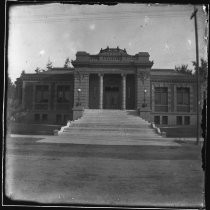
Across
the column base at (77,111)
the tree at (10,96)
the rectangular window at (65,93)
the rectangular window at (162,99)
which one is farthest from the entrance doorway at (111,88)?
the tree at (10,96)

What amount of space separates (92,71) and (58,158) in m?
12.1

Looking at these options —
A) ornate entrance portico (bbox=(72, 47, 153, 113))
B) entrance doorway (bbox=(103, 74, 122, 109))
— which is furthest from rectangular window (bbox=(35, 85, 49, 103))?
entrance doorway (bbox=(103, 74, 122, 109))

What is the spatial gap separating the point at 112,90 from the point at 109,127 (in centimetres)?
1222

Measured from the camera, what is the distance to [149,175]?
27.5ft

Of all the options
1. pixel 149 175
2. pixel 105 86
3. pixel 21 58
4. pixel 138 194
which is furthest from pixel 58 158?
pixel 105 86

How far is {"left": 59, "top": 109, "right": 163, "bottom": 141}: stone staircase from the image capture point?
16.7 m

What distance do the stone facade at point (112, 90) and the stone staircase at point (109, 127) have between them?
25.3 inches

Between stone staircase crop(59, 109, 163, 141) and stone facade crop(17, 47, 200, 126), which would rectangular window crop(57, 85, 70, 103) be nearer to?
stone facade crop(17, 47, 200, 126)

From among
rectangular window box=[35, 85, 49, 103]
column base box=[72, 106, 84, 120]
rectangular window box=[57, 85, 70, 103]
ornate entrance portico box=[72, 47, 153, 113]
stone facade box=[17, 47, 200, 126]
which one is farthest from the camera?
ornate entrance portico box=[72, 47, 153, 113]

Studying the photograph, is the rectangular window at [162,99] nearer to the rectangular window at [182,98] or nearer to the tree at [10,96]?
the rectangular window at [182,98]

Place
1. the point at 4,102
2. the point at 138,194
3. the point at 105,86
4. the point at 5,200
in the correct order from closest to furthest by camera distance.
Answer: the point at 4,102
the point at 5,200
the point at 138,194
the point at 105,86

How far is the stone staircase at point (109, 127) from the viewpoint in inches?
656

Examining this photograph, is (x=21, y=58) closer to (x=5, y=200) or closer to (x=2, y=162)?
(x=2, y=162)

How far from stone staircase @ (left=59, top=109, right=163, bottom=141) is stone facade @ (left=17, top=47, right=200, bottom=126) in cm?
64
